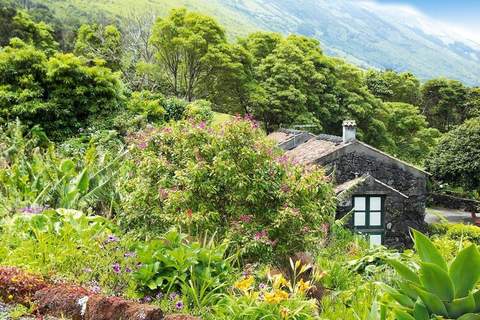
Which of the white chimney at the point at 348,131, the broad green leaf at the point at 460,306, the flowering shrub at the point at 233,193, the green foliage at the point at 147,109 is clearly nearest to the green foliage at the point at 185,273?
the flowering shrub at the point at 233,193

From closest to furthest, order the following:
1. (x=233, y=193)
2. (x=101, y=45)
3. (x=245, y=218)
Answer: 1. (x=245, y=218)
2. (x=233, y=193)
3. (x=101, y=45)

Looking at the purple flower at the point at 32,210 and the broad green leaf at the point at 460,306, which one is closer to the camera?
the broad green leaf at the point at 460,306

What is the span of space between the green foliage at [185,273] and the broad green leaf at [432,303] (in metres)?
2.06

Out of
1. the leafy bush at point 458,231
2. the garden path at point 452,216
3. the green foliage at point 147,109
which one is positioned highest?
the green foliage at point 147,109

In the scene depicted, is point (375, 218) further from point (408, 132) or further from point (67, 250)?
point (408, 132)

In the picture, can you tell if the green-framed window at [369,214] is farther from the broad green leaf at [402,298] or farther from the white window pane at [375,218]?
the broad green leaf at [402,298]

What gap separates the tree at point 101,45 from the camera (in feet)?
134

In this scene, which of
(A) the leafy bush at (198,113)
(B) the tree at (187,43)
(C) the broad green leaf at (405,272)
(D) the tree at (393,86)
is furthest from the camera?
(D) the tree at (393,86)

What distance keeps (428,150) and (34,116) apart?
30.6 metres

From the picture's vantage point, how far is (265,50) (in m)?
40.2

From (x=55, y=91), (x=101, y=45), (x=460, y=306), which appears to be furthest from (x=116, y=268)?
(x=101, y=45)

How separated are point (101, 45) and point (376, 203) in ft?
99.0

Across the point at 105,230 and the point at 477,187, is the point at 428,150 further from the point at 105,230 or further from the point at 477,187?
the point at 105,230

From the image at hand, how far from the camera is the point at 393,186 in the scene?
2092 centimetres
